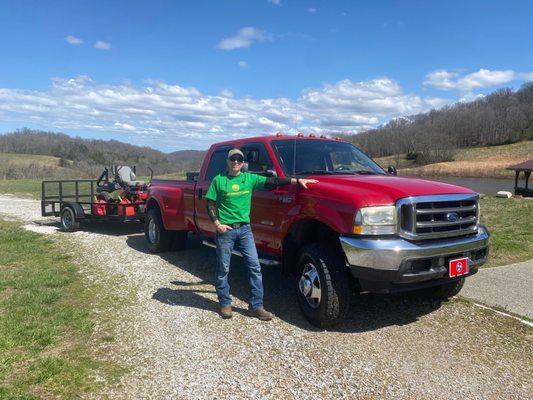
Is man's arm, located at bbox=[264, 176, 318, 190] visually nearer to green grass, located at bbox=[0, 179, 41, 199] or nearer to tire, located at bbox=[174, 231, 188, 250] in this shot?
tire, located at bbox=[174, 231, 188, 250]

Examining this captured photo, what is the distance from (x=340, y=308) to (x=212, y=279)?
2722 millimetres

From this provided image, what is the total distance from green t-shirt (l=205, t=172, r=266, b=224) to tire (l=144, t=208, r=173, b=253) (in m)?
3.70

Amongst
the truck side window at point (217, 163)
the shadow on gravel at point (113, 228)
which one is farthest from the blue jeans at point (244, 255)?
the shadow on gravel at point (113, 228)

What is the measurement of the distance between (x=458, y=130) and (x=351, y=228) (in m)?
140

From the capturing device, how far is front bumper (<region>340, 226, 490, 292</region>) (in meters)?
4.27

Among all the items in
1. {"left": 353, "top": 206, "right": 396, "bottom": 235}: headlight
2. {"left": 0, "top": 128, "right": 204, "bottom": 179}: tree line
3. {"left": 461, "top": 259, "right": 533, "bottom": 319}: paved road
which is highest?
{"left": 0, "top": 128, "right": 204, "bottom": 179}: tree line

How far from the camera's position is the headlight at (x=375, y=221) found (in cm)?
435

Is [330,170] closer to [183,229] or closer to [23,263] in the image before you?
[183,229]

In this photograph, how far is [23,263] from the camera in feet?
26.3

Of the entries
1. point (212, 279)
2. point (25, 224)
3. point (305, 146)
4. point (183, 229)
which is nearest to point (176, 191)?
point (183, 229)

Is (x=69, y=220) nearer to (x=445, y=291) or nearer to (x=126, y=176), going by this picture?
(x=126, y=176)

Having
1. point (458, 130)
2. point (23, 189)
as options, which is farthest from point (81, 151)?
point (458, 130)

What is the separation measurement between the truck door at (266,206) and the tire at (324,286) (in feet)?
1.93

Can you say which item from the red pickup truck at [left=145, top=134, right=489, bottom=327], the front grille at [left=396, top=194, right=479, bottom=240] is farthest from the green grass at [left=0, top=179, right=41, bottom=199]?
the front grille at [left=396, top=194, right=479, bottom=240]
